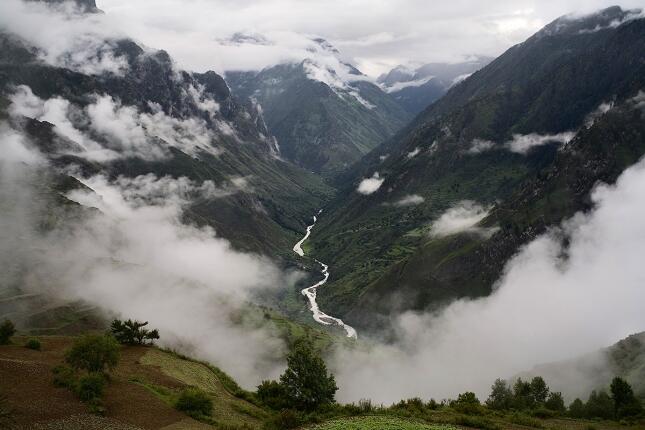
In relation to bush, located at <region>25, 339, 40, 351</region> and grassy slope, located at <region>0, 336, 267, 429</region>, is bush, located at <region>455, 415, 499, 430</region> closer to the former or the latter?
grassy slope, located at <region>0, 336, 267, 429</region>

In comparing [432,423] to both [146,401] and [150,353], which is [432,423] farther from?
[150,353]

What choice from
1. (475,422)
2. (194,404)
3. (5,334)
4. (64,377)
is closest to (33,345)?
(5,334)

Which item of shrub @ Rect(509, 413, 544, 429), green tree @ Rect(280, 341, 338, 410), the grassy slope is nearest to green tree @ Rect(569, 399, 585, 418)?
shrub @ Rect(509, 413, 544, 429)

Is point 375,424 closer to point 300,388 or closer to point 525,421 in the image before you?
point 300,388

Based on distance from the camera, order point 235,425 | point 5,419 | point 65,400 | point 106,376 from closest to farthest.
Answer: point 5,419
point 65,400
point 235,425
point 106,376

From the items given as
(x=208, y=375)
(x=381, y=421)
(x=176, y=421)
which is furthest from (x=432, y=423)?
(x=208, y=375)

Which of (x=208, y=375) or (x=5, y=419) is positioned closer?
(x=5, y=419)
